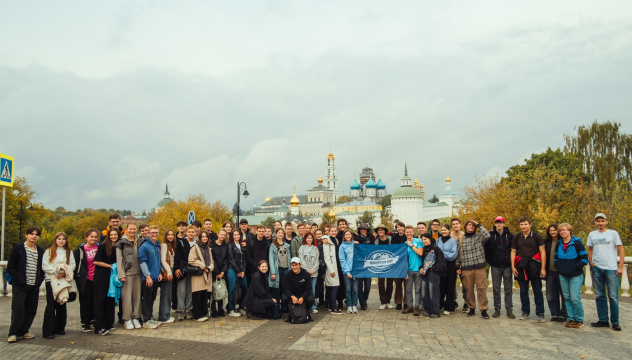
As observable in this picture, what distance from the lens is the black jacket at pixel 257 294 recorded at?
1011 cm

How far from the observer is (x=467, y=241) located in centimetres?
1008

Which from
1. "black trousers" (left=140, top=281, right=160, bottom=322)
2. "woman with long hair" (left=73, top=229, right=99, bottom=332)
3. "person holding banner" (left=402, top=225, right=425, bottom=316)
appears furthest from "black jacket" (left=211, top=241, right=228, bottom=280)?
"person holding banner" (left=402, top=225, right=425, bottom=316)

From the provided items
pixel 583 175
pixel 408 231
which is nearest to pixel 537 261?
pixel 408 231

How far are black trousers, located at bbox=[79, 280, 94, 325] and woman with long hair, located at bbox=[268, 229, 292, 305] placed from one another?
12.1ft

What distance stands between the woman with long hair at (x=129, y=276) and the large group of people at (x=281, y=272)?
2 centimetres

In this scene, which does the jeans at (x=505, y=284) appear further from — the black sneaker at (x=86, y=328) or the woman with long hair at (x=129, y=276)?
the black sneaker at (x=86, y=328)

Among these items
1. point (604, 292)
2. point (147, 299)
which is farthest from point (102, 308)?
point (604, 292)

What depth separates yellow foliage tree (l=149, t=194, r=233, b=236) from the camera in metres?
41.7

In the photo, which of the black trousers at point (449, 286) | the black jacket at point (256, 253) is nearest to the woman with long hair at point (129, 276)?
the black jacket at point (256, 253)

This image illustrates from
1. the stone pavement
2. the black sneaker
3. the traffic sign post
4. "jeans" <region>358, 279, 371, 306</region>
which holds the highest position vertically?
the traffic sign post

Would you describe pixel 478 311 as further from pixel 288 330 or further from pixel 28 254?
pixel 28 254

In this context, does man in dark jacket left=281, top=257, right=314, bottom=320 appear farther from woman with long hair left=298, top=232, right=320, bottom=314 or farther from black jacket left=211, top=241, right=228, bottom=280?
black jacket left=211, top=241, right=228, bottom=280

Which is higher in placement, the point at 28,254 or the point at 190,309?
the point at 28,254

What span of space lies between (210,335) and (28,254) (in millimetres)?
3546
